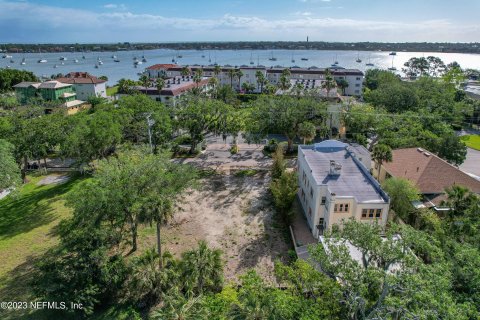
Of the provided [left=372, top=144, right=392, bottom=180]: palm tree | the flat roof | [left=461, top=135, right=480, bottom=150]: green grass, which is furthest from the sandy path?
[left=461, top=135, right=480, bottom=150]: green grass

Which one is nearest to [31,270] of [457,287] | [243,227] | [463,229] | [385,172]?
[243,227]

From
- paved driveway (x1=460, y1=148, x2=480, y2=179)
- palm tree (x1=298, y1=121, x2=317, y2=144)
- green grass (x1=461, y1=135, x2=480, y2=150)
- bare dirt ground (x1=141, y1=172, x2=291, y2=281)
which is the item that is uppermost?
palm tree (x1=298, y1=121, x2=317, y2=144)

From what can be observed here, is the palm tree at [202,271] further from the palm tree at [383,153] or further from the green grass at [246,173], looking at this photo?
the green grass at [246,173]

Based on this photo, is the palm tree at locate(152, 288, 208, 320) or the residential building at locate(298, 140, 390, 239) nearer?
the palm tree at locate(152, 288, 208, 320)

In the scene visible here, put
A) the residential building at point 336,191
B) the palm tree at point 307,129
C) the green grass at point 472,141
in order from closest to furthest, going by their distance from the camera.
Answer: the residential building at point 336,191 → the palm tree at point 307,129 → the green grass at point 472,141

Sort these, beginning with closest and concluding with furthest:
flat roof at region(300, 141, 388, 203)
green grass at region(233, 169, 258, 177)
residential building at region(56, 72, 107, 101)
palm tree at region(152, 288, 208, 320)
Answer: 1. palm tree at region(152, 288, 208, 320)
2. flat roof at region(300, 141, 388, 203)
3. green grass at region(233, 169, 258, 177)
4. residential building at region(56, 72, 107, 101)

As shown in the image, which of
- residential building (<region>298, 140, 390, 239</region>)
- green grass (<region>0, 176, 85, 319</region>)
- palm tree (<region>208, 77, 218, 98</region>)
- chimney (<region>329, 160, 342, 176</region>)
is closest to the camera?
green grass (<region>0, 176, 85, 319</region>)

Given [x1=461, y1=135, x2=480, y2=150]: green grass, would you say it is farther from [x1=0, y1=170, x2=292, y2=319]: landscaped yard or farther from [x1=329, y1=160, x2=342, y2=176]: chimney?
[x1=0, y1=170, x2=292, y2=319]: landscaped yard

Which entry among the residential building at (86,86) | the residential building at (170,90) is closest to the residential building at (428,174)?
the residential building at (170,90)
